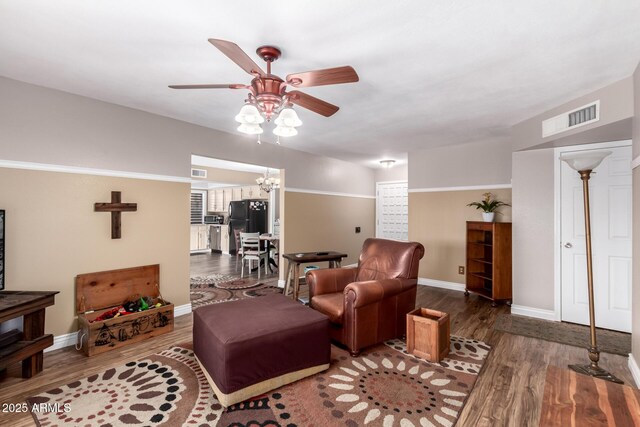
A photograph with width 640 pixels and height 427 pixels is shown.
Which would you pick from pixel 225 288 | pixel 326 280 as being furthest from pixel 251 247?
pixel 326 280

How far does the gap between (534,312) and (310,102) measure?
3804mm

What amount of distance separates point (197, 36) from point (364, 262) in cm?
271

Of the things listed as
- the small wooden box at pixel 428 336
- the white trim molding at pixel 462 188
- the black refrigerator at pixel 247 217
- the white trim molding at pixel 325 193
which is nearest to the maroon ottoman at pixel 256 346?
the small wooden box at pixel 428 336

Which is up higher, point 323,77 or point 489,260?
point 323,77

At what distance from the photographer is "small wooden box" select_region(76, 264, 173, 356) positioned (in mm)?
2801

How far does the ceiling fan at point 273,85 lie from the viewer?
1.74 metres

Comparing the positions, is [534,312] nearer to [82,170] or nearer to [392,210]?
[392,210]

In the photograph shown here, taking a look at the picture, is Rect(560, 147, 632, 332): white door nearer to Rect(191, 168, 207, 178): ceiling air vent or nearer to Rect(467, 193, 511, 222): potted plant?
Rect(467, 193, 511, 222): potted plant

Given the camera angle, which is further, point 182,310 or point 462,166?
point 462,166

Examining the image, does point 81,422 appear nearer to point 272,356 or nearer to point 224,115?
point 272,356

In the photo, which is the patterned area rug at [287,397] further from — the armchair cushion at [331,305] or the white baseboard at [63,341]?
the white baseboard at [63,341]

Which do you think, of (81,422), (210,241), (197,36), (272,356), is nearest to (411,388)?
(272,356)

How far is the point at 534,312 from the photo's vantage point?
3.81 meters

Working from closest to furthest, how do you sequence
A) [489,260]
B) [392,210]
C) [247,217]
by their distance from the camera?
[489,260], [392,210], [247,217]
